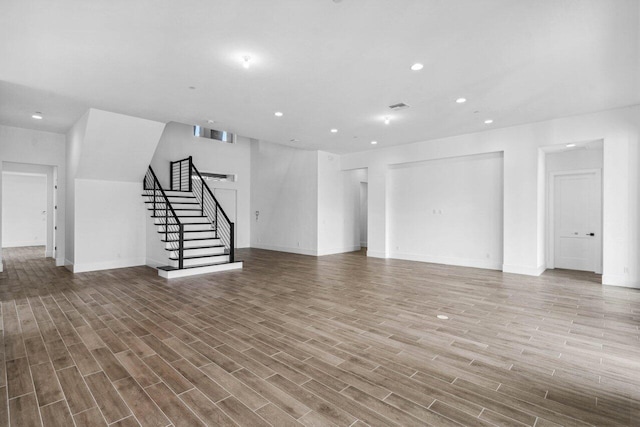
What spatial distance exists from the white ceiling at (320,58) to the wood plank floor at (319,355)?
125 inches

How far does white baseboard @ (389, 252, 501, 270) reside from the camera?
7.36 meters

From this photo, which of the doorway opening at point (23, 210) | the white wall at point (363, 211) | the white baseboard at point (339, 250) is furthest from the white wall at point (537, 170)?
the doorway opening at point (23, 210)

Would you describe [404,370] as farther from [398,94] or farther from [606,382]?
[398,94]

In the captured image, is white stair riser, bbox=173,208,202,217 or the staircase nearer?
the staircase

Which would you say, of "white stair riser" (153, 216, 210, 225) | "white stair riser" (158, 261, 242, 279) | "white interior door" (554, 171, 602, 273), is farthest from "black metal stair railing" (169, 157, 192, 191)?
"white interior door" (554, 171, 602, 273)

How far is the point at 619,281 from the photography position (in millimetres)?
5621

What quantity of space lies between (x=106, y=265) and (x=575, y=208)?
426 inches

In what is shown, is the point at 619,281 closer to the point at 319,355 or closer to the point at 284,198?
the point at 319,355

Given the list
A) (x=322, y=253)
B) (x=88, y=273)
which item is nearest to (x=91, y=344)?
(x=88, y=273)

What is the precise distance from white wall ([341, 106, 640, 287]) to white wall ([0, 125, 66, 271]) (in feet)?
28.5

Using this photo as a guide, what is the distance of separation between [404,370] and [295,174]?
27.4ft

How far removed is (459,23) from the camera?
121 inches

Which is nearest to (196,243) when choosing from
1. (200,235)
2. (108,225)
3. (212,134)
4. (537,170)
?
(200,235)

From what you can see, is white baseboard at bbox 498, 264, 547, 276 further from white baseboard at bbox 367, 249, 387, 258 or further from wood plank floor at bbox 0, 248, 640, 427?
white baseboard at bbox 367, 249, 387, 258
